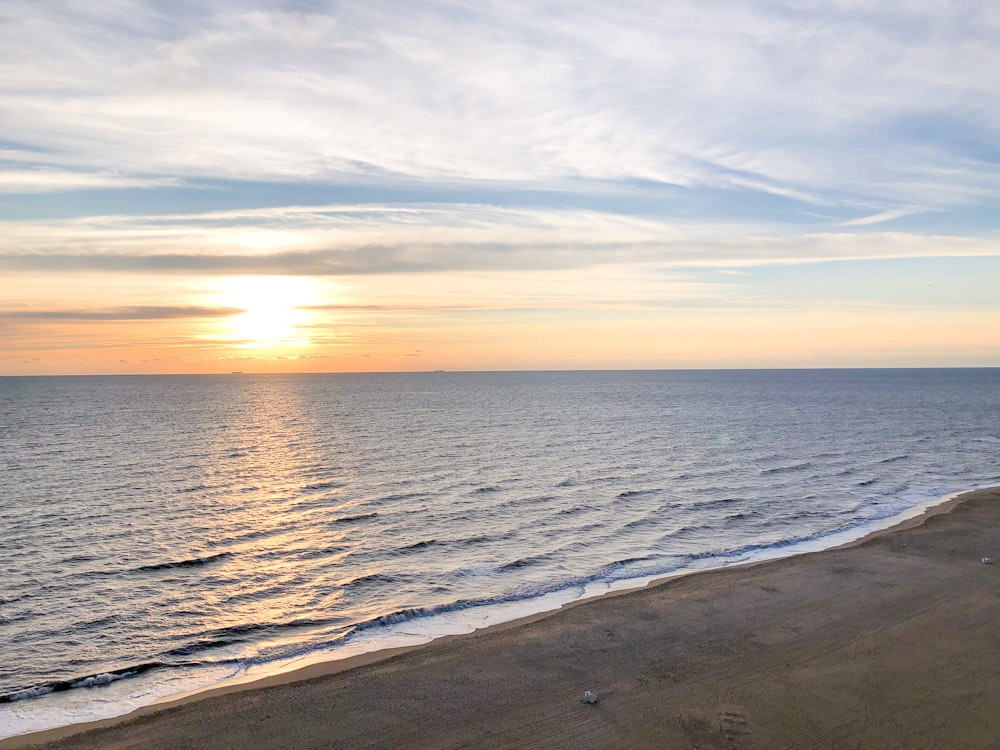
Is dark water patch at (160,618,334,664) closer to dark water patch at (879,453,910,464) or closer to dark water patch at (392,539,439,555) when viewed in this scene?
dark water patch at (392,539,439,555)

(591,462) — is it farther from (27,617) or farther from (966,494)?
(27,617)

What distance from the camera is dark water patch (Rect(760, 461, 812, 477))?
50.0m

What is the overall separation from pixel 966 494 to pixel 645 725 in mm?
35168

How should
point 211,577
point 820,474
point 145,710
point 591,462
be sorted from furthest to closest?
point 591,462 < point 820,474 < point 211,577 < point 145,710

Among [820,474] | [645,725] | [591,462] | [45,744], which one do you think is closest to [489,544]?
[645,725]

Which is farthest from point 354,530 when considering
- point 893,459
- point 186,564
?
point 893,459

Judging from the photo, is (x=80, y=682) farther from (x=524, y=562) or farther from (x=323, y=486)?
(x=323, y=486)

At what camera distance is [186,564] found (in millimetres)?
27859

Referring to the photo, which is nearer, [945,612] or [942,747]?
[942,747]

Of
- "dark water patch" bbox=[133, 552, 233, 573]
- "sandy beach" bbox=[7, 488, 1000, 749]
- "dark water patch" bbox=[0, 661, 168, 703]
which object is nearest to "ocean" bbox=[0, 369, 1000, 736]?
"dark water patch" bbox=[0, 661, 168, 703]

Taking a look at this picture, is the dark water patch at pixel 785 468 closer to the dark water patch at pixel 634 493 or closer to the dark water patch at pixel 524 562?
the dark water patch at pixel 634 493

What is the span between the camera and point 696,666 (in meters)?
17.2

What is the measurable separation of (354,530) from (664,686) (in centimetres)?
2031

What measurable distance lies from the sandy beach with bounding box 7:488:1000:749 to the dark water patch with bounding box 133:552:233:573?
12261 mm
